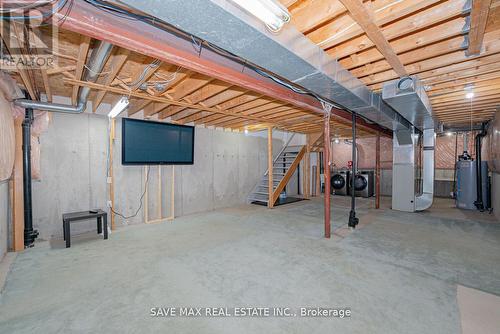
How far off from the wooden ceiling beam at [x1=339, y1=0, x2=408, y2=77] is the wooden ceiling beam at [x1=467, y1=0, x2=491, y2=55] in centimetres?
55

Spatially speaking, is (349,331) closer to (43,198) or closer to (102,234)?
(102,234)

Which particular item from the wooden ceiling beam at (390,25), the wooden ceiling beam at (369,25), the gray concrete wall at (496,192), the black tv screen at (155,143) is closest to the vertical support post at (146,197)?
the black tv screen at (155,143)

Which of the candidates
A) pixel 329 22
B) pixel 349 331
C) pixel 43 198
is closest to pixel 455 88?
Answer: pixel 329 22

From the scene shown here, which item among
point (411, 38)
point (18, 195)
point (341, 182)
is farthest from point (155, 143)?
point (341, 182)

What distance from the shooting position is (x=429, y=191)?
5.71 m

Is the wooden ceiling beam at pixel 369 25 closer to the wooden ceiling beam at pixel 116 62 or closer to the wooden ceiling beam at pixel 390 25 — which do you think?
the wooden ceiling beam at pixel 390 25

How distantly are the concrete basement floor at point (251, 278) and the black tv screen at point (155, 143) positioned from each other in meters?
1.46

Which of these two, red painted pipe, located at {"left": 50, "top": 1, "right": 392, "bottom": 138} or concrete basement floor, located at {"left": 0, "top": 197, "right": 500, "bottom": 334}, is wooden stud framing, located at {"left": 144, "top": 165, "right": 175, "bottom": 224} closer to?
concrete basement floor, located at {"left": 0, "top": 197, "right": 500, "bottom": 334}

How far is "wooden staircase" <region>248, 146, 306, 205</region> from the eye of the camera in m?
6.62

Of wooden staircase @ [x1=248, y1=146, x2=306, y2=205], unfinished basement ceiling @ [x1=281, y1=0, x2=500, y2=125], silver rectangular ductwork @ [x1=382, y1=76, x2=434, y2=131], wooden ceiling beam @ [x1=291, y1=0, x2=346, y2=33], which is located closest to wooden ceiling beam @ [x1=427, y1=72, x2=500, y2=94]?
unfinished basement ceiling @ [x1=281, y1=0, x2=500, y2=125]

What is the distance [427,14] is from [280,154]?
621 cm

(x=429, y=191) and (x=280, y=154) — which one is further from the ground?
(x=280, y=154)

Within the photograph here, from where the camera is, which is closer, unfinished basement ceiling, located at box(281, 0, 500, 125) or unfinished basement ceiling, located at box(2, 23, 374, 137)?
unfinished basement ceiling, located at box(281, 0, 500, 125)

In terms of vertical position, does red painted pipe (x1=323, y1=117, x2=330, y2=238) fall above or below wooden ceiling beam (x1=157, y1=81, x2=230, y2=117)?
below
